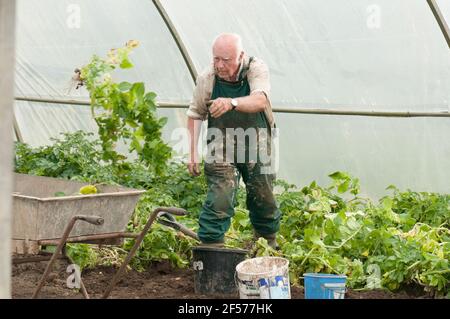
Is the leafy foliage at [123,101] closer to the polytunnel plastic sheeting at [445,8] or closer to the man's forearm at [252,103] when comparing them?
the man's forearm at [252,103]

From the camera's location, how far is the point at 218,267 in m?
6.38

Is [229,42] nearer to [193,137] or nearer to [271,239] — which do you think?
[193,137]

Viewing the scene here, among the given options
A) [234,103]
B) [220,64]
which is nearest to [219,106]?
[234,103]

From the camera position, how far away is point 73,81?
734 centimetres

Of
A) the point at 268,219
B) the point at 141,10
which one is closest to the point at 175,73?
the point at 141,10

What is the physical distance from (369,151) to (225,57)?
265cm

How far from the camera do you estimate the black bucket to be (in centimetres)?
637

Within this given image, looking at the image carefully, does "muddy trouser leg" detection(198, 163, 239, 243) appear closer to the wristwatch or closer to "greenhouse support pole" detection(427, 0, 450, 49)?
the wristwatch

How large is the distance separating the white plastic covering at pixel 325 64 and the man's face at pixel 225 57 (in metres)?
2.10

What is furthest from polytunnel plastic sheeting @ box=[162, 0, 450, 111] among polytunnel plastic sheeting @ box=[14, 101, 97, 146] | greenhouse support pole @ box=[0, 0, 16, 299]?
greenhouse support pole @ box=[0, 0, 16, 299]

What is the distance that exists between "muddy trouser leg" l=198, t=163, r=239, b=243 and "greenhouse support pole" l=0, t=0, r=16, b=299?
114 inches

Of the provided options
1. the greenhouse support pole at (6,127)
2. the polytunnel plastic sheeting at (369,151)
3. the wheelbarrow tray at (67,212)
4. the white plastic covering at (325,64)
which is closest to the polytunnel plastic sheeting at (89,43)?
the white plastic covering at (325,64)

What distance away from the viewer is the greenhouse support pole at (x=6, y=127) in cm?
368

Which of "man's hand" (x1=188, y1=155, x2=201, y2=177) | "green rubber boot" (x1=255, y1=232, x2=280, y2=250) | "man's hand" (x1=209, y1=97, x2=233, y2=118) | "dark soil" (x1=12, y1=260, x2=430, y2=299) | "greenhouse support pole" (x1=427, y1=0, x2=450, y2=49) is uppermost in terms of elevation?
"greenhouse support pole" (x1=427, y1=0, x2=450, y2=49)
